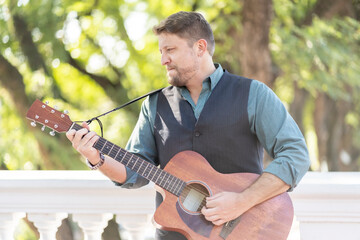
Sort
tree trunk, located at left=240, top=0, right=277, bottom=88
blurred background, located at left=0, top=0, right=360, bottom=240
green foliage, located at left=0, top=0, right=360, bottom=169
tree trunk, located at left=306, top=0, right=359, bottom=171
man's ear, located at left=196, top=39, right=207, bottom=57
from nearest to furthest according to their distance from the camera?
man's ear, located at left=196, top=39, right=207, bottom=57 → tree trunk, located at left=240, top=0, right=277, bottom=88 → blurred background, located at left=0, top=0, right=360, bottom=240 → green foliage, located at left=0, top=0, right=360, bottom=169 → tree trunk, located at left=306, top=0, right=359, bottom=171

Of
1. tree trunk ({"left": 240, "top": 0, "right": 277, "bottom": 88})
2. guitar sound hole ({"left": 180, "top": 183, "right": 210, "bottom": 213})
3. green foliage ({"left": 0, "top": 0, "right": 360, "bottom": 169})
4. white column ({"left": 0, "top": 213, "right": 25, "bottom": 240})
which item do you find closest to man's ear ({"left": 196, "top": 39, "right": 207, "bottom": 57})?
guitar sound hole ({"left": 180, "top": 183, "right": 210, "bottom": 213})

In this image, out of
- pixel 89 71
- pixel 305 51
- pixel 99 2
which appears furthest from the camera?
pixel 89 71

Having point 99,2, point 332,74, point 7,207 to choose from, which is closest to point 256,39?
point 332,74

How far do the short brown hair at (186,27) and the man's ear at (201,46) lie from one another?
0.06 ft

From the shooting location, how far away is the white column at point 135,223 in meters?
2.22

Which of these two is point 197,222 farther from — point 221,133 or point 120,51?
point 120,51

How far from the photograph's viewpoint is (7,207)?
2.27 m

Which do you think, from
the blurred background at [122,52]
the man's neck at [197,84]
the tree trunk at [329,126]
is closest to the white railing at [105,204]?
the man's neck at [197,84]

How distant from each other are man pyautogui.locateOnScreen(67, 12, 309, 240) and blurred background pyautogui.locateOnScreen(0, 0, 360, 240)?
9.56 feet

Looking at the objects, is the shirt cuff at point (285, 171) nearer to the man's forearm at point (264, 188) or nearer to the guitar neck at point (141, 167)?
the man's forearm at point (264, 188)

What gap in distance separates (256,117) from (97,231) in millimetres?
A: 904

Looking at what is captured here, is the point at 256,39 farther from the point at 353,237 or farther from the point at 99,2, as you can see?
the point at 353,237

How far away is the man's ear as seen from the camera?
84.0 inches

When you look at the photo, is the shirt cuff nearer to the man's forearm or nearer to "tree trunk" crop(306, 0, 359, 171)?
the man's forearm
